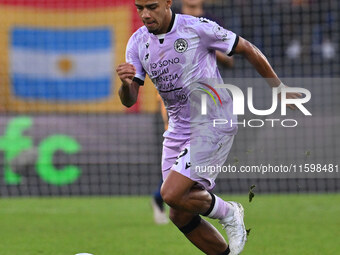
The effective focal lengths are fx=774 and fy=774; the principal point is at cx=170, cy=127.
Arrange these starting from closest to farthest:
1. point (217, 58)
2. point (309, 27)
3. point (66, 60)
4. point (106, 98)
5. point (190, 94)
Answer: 1. point (190, 94)
2. point (217, 58)
3. point (309, 27)
4. point (106, 98)
5. point (66, 60)

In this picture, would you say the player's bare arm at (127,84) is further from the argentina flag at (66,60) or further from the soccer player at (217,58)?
the argentina flag at (66,60)

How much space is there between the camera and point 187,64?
555 cm

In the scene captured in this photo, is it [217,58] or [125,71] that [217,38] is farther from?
[217,58]

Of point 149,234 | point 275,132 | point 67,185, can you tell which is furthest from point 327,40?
point 149,234

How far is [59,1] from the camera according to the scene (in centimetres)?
1866

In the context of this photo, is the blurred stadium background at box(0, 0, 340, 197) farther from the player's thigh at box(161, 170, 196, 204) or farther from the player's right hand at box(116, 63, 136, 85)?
the player's right hand at box(116, 63, 136, 85)

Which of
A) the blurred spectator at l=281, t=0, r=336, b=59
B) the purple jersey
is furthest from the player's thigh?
the blurred spectator at l=281, t=0, r=336, b=59

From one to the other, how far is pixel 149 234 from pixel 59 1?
38.3ft

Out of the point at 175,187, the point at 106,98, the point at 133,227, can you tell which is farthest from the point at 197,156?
the point at 106,98

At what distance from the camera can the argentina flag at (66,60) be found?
1816 cm

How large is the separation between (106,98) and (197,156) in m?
12.8

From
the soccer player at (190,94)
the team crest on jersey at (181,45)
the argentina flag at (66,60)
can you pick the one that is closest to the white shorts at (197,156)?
the soccer player at (190,94)

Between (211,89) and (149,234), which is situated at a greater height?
(211,89)

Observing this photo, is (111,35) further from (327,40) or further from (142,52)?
(142,52)
